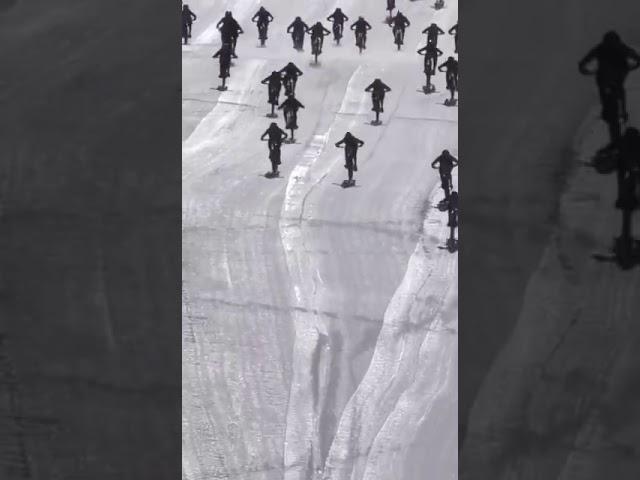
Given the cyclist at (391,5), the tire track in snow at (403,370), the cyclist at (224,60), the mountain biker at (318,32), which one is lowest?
the tire track in snow at (403,370)

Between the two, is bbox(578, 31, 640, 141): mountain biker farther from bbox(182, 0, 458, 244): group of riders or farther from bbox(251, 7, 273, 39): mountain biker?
bbox(251, 7, 273, 39): mountain biker

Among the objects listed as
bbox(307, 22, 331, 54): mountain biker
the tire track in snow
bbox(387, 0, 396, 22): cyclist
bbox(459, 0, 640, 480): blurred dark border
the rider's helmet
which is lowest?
the tire track in snow

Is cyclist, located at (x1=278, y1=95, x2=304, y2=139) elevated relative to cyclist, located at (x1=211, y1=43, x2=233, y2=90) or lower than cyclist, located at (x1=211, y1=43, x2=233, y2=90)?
lower

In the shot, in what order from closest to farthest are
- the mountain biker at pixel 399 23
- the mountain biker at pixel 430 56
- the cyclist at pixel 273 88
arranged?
1. the cyclist at pixel 273 88
2. the mountain biker at pixel 430 56
3. the mountain biker at pixel 399 23

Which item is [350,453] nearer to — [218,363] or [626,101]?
[218,363]

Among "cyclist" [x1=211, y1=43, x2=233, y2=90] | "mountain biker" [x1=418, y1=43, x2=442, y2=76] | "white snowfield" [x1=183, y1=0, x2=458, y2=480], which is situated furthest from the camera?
"cyclist" [x1=211, y1=43, x2=233, y2=90]

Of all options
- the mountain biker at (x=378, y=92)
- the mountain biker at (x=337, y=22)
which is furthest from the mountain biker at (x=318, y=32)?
the mountain biker at (x=378, y=92)

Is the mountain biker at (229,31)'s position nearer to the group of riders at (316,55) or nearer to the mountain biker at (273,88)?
the group of riders at (316,55)

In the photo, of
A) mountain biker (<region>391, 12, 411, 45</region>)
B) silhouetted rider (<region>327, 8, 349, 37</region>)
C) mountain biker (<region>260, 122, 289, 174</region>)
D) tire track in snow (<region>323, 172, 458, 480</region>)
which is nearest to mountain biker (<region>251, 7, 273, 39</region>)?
silhouetted rider (<region>327, 8, 349, 37</region>)
